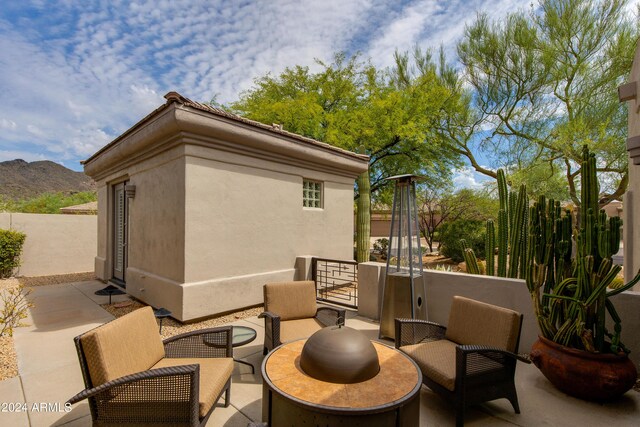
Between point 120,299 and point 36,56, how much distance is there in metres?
8.49

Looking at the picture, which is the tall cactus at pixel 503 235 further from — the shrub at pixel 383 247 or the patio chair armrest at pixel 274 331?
the shrub at pixel 383 247

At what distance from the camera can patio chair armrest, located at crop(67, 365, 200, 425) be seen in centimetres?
238

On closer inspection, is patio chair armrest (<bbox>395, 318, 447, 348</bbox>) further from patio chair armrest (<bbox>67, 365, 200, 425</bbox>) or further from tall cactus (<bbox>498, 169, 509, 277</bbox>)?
tall cactus (<bbox>498, 169, 509, 277</bbox>)

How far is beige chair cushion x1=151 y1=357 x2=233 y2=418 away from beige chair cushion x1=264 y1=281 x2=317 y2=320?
1341mm

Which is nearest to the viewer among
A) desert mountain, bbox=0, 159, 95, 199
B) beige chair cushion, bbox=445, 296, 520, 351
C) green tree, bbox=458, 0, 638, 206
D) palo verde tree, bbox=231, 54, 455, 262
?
beige chair cushion, bbox=445, 296, 520, 351

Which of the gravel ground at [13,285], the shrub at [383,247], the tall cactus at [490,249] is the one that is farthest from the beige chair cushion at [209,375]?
the shrub at [383,247]

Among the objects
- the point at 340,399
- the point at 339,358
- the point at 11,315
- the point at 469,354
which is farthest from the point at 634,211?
the point at 11,315

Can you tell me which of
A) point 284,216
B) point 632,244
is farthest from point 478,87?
point 284,216

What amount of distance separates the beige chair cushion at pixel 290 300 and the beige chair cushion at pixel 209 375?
1341 millimetres

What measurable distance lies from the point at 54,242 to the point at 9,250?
4.75 ft

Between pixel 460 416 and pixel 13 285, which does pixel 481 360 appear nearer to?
pixel 460 416

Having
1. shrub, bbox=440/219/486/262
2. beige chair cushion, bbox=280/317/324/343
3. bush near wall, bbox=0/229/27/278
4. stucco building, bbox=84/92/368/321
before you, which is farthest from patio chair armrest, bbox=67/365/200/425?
shrub, bbox=440/219/486/262

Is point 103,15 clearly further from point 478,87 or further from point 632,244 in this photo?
point 478,87

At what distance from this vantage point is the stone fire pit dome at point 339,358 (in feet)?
8.20
